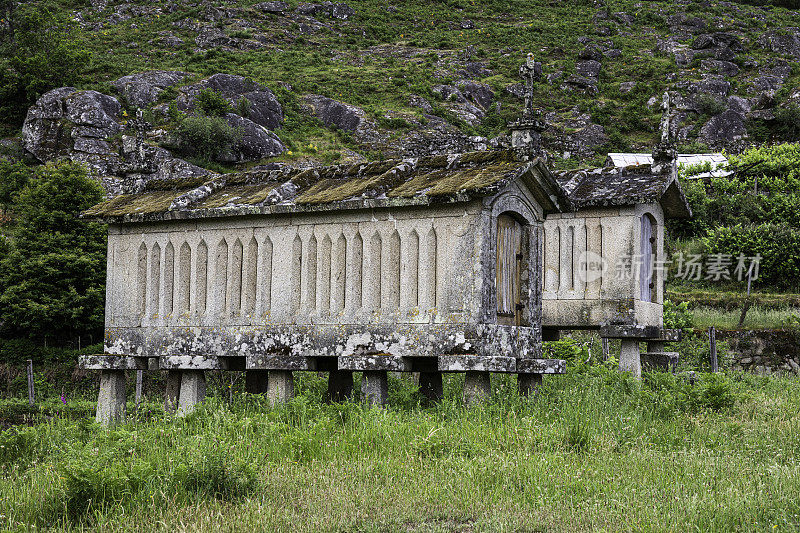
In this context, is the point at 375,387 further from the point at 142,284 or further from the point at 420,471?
the point at 142,284

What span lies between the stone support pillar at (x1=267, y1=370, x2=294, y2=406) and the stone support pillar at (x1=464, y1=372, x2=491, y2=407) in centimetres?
222

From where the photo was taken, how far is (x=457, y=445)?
6887mm

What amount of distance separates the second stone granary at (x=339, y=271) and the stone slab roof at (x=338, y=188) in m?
0.02

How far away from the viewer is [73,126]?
134 feet

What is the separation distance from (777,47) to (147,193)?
242 ft

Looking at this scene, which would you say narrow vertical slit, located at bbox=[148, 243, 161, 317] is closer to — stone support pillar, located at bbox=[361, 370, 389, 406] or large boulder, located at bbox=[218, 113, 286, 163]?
stone support pillar, located at bbox=[361, 370, 389, 406]

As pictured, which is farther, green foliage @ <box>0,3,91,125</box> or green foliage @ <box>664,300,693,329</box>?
green foliage @ <box>0,3,91,125</box>

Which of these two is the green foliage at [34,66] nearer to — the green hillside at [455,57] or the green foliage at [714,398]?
the green hillside at [455,57]

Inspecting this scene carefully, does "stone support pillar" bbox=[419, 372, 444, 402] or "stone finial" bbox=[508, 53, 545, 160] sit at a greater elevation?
"stone finial" bbox=[508, 53, 545, 160]

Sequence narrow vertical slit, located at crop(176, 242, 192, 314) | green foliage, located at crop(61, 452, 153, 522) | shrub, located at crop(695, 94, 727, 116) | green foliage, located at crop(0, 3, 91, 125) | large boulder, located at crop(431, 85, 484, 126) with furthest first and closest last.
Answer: shrub, located at crop(695, 94, 727, 116), large boulder, located at crop(431, 85, 484, 126), green foliage, located at crop(0, 3, 91, 125), narrow vertical slit, located at crop(176, 242, 192, 314), green foliage, located at crop(61, 452, 153, 522)

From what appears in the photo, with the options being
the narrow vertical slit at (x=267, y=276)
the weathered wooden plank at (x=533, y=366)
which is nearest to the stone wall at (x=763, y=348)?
the weathered wooden plank at (x=533, y=366)

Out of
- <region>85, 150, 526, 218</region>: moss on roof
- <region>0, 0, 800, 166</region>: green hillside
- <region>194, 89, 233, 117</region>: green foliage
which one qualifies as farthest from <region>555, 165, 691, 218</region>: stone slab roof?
<region>194, 89, 233, 117</region>: green foliage

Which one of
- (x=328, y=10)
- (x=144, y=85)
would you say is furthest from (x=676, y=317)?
(x=328, y=10)

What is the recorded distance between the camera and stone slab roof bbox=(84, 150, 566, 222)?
27.5ft
